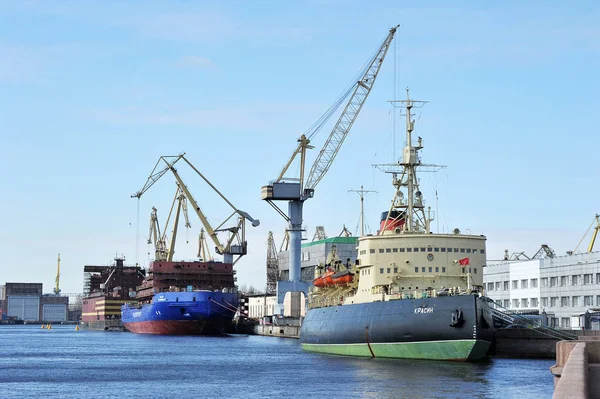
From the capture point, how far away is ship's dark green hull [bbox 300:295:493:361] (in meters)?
53.5

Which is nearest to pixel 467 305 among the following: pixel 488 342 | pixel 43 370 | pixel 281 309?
pixel 488 342

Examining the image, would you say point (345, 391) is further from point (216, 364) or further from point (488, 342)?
point (216, 364)

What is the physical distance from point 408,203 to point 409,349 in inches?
520

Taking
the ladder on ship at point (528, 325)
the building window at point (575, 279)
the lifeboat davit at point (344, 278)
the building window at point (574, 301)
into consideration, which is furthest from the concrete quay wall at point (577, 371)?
the building window at point (575, 279)

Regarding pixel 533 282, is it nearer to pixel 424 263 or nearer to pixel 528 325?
pixel 528 325

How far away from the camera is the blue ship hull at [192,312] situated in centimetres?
13450

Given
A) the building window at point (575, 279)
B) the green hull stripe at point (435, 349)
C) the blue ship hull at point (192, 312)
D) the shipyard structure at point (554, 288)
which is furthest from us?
the blue ship hull at point (192, 312)

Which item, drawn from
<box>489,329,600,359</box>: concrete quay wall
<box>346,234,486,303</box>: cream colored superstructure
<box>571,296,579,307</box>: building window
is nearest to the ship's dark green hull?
<box>346,234,486,303</box>: cream colored superstructure

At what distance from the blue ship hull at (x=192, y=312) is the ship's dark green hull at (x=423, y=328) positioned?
239 feet

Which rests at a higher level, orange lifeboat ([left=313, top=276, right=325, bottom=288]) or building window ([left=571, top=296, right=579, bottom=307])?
orange lifeboat ([left=313, top=276, right=325, bottom=288])

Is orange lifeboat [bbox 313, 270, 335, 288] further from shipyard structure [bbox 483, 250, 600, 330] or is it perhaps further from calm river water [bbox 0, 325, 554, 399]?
shipyard structure [bbox 483, 250, 600, 330]

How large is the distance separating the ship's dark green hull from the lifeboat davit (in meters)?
4.33

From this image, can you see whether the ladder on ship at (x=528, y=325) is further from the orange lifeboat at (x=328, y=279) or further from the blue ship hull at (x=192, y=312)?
the blue ship hull at (x=192, y=312)

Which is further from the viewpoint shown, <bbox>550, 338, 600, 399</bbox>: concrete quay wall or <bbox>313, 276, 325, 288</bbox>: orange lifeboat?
<bbox>313, 276, 325, 288</bbox>: orange lifeboat
